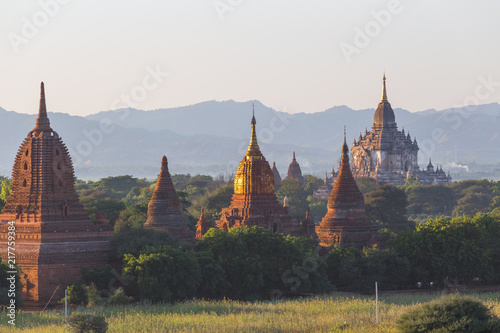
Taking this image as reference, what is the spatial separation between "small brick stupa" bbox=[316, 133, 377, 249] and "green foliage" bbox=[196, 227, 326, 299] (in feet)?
Result: 36.6

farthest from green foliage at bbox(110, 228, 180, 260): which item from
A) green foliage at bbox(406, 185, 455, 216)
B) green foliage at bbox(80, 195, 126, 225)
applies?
green foliage at bbox(406, 185, 455, 216)

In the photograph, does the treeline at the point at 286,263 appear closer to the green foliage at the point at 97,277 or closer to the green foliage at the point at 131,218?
the green foliage at the point at 97,277

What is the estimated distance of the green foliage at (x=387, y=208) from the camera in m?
102

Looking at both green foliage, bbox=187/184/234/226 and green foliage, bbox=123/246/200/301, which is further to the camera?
green foliage, bbox=187/184/234/226

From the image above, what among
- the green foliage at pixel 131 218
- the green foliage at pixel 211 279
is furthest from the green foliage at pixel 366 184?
the green foliage at pixel 211 279

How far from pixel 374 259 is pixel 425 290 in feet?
12.0

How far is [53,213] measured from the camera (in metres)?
56.0

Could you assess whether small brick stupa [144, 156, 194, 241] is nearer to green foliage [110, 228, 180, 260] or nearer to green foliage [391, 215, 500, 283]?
green foliage [110, 228, 180, 260]

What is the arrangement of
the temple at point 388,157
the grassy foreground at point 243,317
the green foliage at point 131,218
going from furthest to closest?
the temple at point 388,157
the green foliage at point 131,218
the grassy foreground at point 243,317

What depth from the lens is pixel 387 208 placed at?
104 m

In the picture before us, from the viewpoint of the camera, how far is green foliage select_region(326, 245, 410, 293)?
61.4 metres

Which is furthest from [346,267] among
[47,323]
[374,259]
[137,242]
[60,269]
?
[47,323]

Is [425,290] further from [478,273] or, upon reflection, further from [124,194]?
[124,194]

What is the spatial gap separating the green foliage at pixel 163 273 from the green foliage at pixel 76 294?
247 centimetres
